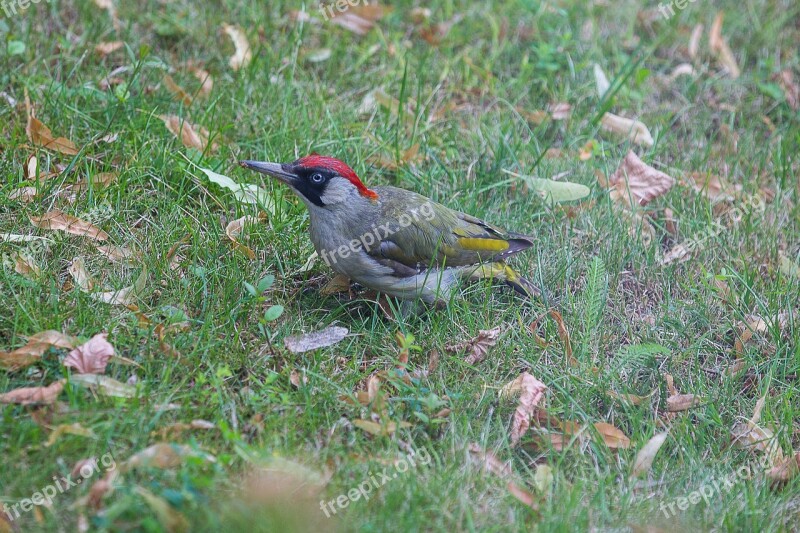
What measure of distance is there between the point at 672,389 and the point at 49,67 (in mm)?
4468

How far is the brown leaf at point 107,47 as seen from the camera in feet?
19.7

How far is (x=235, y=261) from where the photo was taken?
15.5 feet

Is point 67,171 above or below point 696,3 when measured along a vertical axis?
below

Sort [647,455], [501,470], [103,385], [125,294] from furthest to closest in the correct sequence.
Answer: [125,294] → [647,455] → [501,470] → [103,385]

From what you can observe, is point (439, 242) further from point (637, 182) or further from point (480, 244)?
point (637, 182)

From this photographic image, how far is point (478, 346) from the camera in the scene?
15.3 feet

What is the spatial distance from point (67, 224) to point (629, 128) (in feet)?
13.0

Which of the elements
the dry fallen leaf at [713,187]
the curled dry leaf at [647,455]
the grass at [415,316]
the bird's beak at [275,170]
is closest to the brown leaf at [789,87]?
the grass at [415,316]

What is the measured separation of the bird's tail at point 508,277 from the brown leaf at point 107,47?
10.1 ft

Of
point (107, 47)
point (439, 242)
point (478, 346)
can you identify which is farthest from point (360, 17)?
point (478, 346)

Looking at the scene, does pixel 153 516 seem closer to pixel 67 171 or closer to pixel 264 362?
pixel 264 362

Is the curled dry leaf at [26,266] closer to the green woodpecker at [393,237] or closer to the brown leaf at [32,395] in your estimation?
the brown leaf at [32,395]

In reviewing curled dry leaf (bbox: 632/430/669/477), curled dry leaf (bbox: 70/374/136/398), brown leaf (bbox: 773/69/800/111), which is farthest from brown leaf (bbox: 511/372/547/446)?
brown leaf (bbox: 773/69/800/111)

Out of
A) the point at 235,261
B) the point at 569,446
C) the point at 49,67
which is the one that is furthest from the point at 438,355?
the point at 49,67
